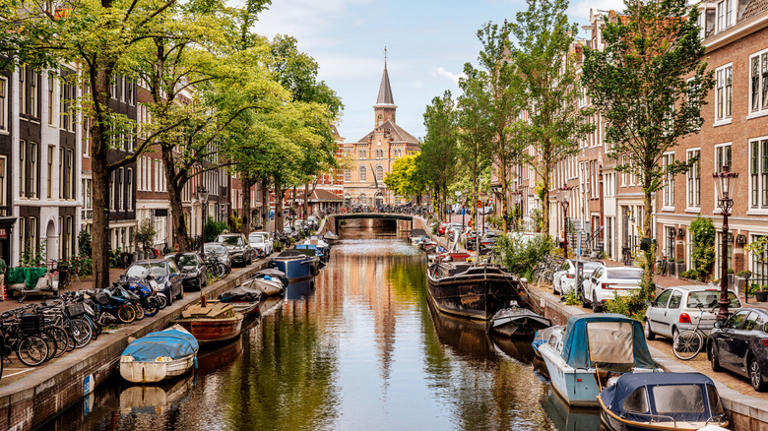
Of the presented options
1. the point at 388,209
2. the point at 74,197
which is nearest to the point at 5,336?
the point at 74,197

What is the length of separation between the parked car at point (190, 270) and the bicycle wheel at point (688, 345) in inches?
883

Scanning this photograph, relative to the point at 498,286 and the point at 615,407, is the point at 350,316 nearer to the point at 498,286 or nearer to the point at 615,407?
the point at 498,286

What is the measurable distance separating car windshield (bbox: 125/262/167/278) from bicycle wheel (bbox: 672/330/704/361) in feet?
65.0

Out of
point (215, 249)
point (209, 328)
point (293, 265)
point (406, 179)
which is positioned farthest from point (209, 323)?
point (406, 179)

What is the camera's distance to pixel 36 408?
672 inches

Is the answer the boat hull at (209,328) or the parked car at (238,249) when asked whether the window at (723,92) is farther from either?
the parked car at (238,249)

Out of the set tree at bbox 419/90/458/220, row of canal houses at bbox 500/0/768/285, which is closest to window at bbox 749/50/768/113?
row of canal houses at bbox 500/0/768/285

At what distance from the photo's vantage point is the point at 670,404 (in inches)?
608

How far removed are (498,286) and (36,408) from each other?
68.5 ft

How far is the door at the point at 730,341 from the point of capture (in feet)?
58.0

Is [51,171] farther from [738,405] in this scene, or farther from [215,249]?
[738,405]

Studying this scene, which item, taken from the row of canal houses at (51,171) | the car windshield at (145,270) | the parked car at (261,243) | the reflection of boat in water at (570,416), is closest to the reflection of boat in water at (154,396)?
the reflection of boat in water at (570,416)

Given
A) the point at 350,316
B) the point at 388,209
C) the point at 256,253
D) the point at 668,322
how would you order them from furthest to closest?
the point at 388,209
the point at 256,253
the point at 350,316
the point at 668,322

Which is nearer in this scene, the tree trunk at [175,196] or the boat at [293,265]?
the tree trunk at [175,196]
